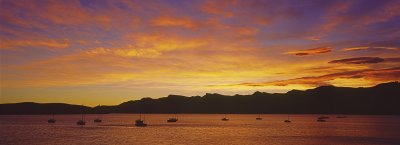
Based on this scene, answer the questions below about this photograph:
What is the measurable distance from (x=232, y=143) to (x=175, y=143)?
14.0 meters

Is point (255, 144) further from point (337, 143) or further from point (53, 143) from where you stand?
point (53, 143)

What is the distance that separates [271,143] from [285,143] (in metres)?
3.44

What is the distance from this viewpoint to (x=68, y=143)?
100 m

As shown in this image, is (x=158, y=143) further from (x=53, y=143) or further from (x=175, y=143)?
(x=53, y=143)

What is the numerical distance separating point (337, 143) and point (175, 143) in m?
40.3

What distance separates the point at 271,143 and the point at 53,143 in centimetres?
5372

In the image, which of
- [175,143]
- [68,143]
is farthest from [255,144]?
[68,143]

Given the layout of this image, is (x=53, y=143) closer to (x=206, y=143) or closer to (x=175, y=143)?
(x=175, y=143)

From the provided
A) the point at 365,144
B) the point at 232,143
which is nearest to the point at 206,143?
the point at 232,143

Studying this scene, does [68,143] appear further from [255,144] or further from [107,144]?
[255,144]

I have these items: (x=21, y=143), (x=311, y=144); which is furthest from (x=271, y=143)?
(x=21, y=143)

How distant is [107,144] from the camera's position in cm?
9744

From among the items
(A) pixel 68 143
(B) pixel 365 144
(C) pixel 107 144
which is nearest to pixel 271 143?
(B) pixel 365 144

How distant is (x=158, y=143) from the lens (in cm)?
10019
